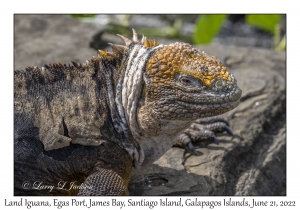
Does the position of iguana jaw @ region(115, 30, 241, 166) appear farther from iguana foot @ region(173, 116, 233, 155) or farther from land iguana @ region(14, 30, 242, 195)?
iguana foot @ region(173, 116, 233, 155)

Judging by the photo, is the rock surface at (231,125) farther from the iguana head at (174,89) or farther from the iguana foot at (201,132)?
the iguana head at (174,89)

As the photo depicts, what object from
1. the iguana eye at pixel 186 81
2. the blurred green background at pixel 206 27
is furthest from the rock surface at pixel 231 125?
the iguana eye at pixel 186 81

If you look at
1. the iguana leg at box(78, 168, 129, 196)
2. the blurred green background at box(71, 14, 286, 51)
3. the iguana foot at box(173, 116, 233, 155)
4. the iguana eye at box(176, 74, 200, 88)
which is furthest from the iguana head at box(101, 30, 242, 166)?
the blurred green background at box(71, 14, 286, 51)

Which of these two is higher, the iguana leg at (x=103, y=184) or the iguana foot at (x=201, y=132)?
the iguana foot at (x=201, y=132)

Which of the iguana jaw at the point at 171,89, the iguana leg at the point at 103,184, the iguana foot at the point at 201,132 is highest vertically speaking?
the iguana jaw at the point at 171,89

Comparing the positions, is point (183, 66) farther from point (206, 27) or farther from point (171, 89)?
point (206, 27)

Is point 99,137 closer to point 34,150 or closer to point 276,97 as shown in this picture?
point 34,150
